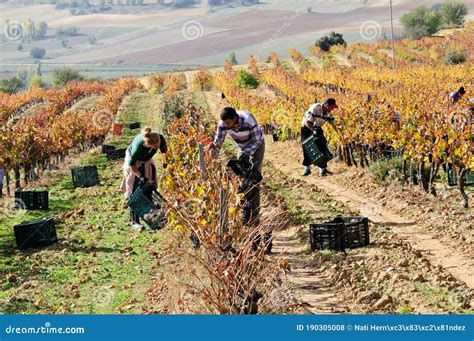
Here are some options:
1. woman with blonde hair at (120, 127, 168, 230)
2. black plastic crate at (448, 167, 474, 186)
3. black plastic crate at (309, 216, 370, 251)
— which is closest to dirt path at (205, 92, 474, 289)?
black plastic crate at (309, 216, 370, 251)

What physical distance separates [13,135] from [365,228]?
1138 centimetres

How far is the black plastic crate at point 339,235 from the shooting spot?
8805 millimetres

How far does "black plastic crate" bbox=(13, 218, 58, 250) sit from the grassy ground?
0.14 meters

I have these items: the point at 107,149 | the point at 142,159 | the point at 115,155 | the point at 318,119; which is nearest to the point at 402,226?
the point at 318,119

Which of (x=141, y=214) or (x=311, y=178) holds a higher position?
(x=141, y=214)

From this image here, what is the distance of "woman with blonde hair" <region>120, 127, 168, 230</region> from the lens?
9.08 meters

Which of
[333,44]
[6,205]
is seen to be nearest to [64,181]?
[6,205]

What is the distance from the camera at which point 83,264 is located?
9.28 meters

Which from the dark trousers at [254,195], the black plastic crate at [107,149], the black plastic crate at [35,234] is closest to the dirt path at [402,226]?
the dark trousers at [254,195]

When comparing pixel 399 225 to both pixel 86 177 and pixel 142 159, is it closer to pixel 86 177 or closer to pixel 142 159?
pixel 142 159

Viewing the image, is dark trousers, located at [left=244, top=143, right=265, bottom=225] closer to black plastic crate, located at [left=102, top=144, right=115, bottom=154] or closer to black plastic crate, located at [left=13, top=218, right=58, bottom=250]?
black plastic crate, located at [left=13, top=218, right=58, bottom=250]

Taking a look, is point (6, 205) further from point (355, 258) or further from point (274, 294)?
point (274, 294)

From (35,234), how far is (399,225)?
5.05m

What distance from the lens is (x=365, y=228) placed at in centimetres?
895
